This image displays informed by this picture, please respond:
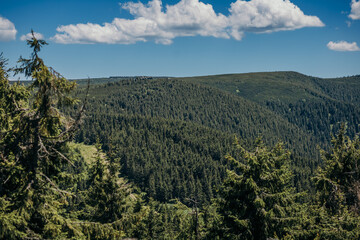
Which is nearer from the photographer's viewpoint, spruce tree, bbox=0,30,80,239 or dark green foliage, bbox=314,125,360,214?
spruce tree, bbox=0,30,80,239

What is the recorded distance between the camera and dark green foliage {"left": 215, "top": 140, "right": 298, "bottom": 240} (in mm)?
14969

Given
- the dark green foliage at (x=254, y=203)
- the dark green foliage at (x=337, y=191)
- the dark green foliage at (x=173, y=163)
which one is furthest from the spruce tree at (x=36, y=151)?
the dark green foliage at (x=173, y=163)

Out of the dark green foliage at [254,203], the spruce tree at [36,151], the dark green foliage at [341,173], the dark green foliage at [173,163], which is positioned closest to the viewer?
the spruce tree at [36,151]

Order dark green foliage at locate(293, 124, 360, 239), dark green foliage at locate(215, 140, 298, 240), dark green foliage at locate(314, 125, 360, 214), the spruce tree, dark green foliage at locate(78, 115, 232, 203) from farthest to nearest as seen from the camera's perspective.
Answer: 1. dark green foliage at locate(78, 115, 232, 203)
2. dark green foliage at locate(314, 125, 360, 214)
3. dark green foliage at locate(293, 124, 360, 239)
4. dark green foliage at locate(215, 140, 298, 240)
5. the spruce tree

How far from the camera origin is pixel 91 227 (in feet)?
37.4

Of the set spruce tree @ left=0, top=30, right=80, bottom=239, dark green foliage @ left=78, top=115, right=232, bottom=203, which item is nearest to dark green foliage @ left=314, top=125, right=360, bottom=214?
spruce tree @ left=0, top=30, right=80, bottom=239

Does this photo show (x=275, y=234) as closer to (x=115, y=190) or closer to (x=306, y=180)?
(x=115, y=190)

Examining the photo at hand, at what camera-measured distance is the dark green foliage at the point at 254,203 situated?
1497 centimetres

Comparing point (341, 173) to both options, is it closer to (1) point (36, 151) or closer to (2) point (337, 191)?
(2) point (337, 191)

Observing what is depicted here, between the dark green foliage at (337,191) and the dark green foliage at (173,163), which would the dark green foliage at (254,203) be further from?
the dark green foliage at (173,163)

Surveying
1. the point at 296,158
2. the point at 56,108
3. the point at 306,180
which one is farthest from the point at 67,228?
the point at 296,158

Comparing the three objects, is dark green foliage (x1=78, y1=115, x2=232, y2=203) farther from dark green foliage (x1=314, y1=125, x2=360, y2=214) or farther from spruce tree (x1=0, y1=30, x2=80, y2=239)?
spruce tree (x1=0, y1=30, x2=80, y2=239)

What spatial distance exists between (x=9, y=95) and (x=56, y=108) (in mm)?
5362

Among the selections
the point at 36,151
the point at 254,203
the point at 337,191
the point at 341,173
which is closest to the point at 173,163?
the point at 341,173
